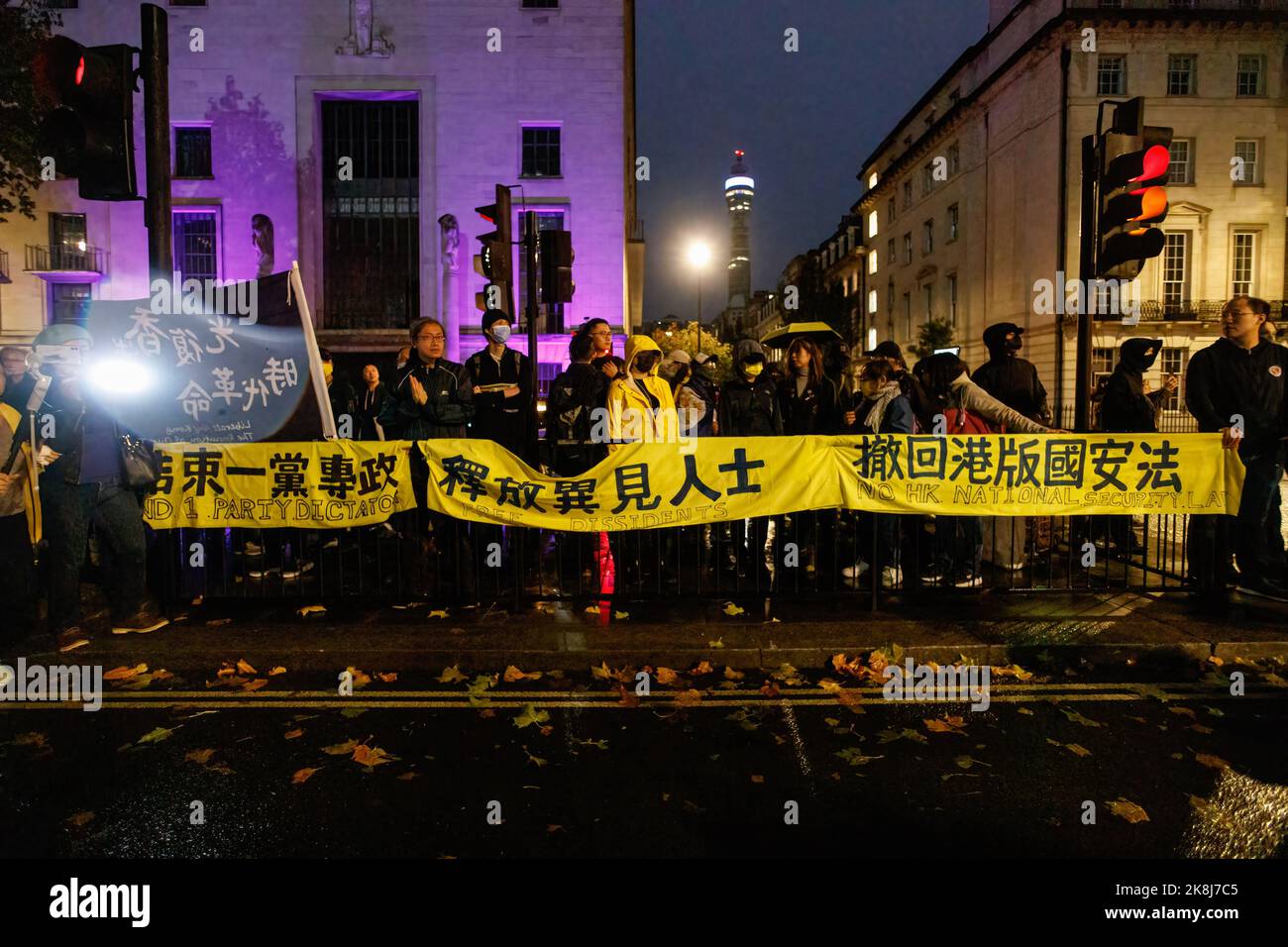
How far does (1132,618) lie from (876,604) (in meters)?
1.89

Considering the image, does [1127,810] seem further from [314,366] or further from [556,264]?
[556,264]

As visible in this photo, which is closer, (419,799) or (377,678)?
(419,799)


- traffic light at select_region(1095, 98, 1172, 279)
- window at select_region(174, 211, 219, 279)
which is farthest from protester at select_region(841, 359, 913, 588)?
window at select_region(174, 211, 219, 279)

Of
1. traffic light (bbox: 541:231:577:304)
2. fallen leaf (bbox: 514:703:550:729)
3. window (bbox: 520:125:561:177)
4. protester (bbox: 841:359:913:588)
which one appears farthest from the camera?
window (bbox: 520:125:561:177)

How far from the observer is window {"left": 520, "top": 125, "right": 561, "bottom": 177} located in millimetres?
29625

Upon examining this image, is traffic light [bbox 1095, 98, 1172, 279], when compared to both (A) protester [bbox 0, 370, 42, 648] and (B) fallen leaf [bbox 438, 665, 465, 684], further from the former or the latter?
(A) protester [bbox 0, 370, 42, 648]

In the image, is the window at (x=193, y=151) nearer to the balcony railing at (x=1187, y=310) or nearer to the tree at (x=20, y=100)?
the tree at (x=20, y=100)

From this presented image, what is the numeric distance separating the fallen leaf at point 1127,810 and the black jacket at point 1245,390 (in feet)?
14.0

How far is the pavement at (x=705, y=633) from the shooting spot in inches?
218

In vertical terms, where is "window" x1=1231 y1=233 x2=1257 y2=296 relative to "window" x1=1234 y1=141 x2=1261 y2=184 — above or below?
below

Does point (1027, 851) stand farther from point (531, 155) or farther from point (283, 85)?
point (283, 85)

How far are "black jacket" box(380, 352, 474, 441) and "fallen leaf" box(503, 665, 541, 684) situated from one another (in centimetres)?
260

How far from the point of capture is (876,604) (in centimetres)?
648
